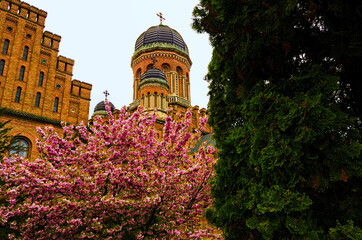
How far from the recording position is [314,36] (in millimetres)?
4926

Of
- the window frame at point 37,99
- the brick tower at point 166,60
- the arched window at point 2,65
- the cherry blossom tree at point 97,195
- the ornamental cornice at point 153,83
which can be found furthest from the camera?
the brick tower at point 166,60

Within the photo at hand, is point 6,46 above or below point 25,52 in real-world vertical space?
above

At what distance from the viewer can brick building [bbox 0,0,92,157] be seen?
1839cm

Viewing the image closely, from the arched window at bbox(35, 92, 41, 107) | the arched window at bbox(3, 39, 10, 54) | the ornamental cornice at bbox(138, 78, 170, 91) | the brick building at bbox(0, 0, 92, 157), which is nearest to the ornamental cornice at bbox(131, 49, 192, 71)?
the ornamental cornice at bbox(138, 78, 170, 91)

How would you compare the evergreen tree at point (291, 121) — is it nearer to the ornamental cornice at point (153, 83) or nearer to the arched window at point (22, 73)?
the arched window at point (22, 73)

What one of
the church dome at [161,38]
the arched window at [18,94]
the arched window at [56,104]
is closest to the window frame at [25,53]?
the arched window at [18,94]

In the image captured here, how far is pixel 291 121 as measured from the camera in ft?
14.6

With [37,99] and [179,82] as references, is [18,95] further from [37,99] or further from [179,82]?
[179,82]

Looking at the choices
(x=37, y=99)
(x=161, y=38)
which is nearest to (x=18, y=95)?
(x=37, y=99)

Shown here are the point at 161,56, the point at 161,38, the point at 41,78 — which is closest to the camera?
the point at 41,78

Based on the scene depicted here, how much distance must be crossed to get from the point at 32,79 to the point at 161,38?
2890 cm

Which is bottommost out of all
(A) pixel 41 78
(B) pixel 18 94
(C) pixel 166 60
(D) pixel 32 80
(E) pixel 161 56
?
(B) pixel 18 94

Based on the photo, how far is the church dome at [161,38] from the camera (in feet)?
147

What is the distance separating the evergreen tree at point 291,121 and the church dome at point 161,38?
4059 cm
